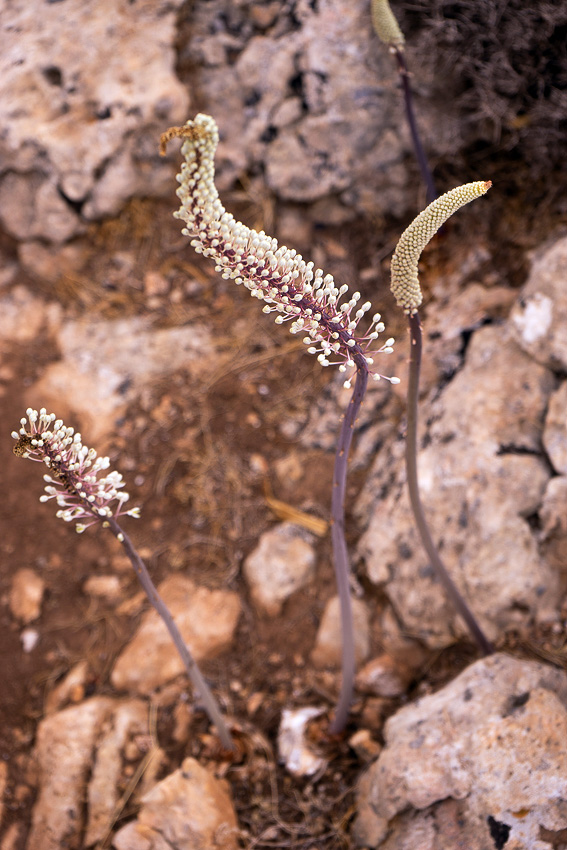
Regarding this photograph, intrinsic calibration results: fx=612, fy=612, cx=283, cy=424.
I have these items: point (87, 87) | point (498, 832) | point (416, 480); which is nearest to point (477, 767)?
point (498, 832)

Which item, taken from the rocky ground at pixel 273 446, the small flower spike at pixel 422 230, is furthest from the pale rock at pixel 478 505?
the small flower spike at pixel 422 230

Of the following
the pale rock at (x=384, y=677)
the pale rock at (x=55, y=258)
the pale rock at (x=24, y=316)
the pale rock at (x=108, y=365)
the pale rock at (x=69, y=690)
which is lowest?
the pale rock at (x=384, y=677)

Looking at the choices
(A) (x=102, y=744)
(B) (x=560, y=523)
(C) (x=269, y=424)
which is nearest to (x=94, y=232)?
(C) (x=269, y=424)

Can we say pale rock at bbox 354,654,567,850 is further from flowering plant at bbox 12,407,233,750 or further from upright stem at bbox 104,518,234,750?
flowering plant at bbox 12,407,233,750

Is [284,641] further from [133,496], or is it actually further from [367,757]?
[133,496]

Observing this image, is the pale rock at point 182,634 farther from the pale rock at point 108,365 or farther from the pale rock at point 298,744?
the pale rock at point 108,365

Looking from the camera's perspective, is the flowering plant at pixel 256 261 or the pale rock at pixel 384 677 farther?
the pale rock at pixel 384 677
